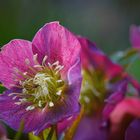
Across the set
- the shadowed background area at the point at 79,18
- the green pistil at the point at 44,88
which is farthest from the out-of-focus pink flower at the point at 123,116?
the shadowed background area at the point at 79,18

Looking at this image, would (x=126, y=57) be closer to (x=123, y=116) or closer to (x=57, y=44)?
(x=123, y=116)

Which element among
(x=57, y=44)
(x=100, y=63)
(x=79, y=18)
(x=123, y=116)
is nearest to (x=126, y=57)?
(x=100, y=63)

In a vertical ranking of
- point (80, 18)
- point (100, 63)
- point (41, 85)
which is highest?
point (41, 85)

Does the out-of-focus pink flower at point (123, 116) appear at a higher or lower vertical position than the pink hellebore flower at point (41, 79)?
lower

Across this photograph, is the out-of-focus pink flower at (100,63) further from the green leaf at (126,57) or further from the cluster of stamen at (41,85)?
the cluster of stamen at (41,85)

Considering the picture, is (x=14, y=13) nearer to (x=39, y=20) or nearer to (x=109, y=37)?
(x=39, y=20)

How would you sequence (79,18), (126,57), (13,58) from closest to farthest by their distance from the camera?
1. (13,58)
2. (126,57)
3. (79,18)

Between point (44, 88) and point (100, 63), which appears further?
point (100, 63)
